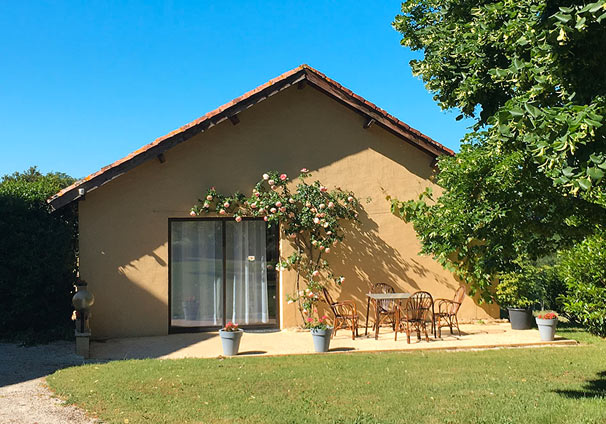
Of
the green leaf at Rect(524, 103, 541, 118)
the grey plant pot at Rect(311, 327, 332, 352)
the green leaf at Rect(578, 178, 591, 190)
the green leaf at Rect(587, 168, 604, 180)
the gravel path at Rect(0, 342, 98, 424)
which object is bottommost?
the gravel path at Rect(0, 342, 98, 424)

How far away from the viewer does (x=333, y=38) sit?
16422 millimetres

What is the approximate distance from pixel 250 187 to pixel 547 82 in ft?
27.2

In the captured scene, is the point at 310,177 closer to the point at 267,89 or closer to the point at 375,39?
the point at 267,89

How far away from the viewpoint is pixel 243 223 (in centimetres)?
1205

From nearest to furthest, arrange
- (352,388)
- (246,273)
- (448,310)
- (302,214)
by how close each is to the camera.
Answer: (352,388)
(302,214)
(246,273)
(448,310)

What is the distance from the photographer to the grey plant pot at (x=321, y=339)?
9586mm

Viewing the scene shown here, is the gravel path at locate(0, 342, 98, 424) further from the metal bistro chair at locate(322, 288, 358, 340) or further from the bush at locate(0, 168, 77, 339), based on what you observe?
the metal bistro chair at locate(322, 288, 358, 340)

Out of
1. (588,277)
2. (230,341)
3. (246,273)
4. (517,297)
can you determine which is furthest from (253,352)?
(588,277)

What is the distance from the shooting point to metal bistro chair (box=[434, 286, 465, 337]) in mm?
11137

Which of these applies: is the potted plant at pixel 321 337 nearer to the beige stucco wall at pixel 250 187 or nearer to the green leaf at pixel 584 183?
the beige stucco wall at pixel 250 187

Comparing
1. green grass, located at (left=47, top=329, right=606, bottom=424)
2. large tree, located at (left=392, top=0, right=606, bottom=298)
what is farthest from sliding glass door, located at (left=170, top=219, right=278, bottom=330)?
large tree, located at (left=392, top=0, right=606, bottom=298)

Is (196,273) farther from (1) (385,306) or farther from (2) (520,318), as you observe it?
(2) (520,318)

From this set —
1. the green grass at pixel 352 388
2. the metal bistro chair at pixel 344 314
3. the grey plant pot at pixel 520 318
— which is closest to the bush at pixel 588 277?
the green grass at pixel 352 388

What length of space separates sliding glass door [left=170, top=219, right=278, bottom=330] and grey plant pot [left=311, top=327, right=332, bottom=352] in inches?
102
